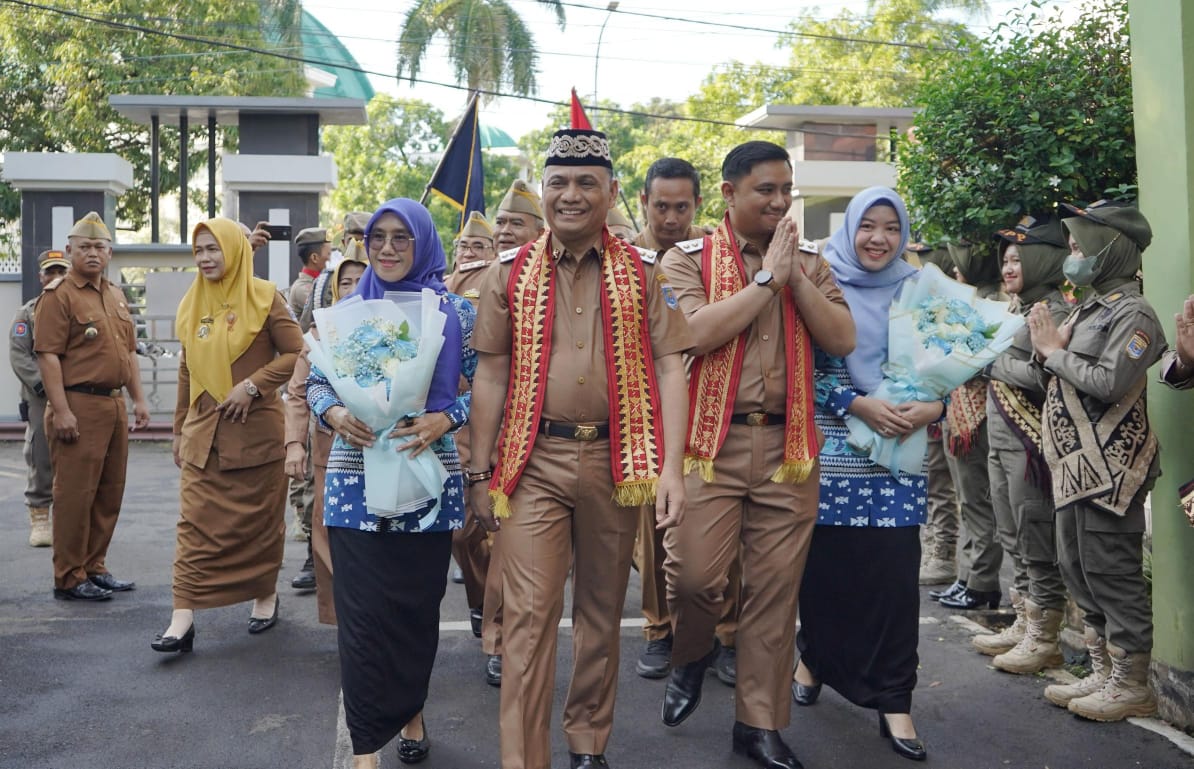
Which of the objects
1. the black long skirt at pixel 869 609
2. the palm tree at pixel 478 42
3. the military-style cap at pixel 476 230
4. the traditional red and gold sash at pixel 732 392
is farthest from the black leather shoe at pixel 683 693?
the palm tree at pixel 478 42

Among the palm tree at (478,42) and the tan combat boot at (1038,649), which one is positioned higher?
the palm tree at (478,42)

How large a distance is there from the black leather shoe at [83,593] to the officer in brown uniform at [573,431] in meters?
4.09

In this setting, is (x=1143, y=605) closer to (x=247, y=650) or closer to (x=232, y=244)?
(x=247, y=650)

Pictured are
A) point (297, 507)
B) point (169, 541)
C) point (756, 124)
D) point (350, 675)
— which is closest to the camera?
point (350, 675)

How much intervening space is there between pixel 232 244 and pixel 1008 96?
396cm

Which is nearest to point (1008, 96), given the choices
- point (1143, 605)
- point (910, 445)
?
point (910, 445)

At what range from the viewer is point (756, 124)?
20.7 meters

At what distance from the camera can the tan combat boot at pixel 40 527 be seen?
875 centimetres

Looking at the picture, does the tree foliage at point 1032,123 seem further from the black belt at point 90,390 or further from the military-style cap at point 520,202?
the black belt at point 90,390

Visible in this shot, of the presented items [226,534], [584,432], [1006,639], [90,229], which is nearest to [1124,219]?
[1006,639]

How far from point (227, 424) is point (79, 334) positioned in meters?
1.80

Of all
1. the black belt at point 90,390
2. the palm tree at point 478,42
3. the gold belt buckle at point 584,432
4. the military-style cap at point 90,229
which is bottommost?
the gold belt buckle at point 584,432

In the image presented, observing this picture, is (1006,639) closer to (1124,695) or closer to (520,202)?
(1124,695)

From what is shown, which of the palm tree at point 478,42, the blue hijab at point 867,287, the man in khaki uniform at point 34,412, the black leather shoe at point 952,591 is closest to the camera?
the blue hijab at point 867,287
